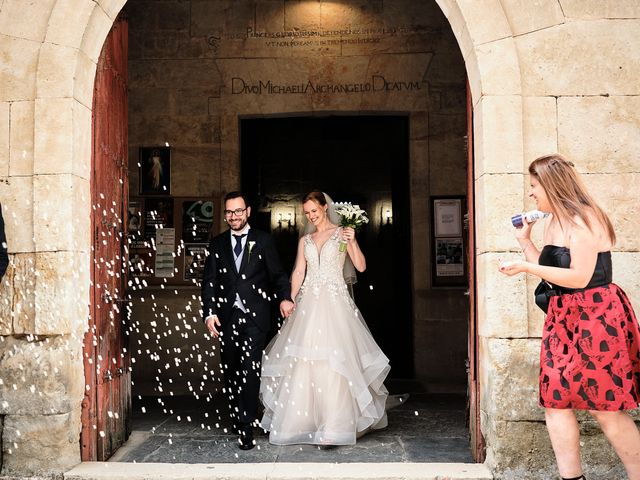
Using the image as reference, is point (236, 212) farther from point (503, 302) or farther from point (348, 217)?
point (503, 302)

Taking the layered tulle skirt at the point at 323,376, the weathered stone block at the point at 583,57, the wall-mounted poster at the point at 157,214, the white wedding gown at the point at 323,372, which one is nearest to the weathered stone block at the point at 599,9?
the weathered stone block at the point at 583,57

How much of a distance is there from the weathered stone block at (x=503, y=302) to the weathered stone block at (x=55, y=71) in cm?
280

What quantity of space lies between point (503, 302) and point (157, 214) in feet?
15.6

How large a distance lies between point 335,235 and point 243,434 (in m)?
1.72

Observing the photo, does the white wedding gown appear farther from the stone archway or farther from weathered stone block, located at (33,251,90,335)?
weathered stone block, located at (33,251,90,335)

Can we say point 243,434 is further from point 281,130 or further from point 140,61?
point 140,61

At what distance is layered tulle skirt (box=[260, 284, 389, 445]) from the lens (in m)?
4.92

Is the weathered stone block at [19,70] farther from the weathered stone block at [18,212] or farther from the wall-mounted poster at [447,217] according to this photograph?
the wall-mounted poster at [447,217]

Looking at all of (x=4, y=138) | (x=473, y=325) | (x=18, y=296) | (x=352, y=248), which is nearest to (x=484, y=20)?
(x=473, y=325)

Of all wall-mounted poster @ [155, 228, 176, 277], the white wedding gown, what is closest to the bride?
the white wedding gown

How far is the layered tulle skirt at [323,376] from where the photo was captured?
4922mm

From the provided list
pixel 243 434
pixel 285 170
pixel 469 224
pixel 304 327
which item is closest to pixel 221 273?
pixel 304 327

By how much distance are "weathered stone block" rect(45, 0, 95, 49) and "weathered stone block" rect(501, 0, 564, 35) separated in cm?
261

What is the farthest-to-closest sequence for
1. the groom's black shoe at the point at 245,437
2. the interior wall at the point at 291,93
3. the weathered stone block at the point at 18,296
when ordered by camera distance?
the interior wall at the point at 291,93
the groom's black shoe at the point at 245,437
the weathered stone block at the point at 18,296
